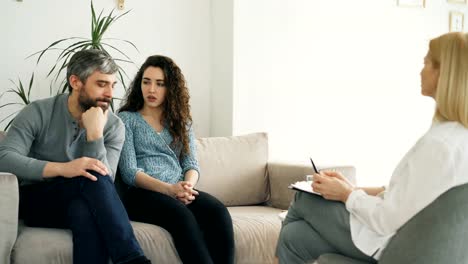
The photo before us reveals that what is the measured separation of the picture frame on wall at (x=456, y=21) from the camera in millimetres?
4258

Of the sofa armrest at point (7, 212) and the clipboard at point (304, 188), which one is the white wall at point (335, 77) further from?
the sofa armrest at point (7, 212)

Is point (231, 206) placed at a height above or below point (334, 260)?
below

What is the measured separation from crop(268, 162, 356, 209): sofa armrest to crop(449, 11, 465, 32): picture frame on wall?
199 centimetres

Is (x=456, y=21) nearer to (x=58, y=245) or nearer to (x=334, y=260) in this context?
(x=334, y=260)

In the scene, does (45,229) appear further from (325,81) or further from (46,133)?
(325,81)

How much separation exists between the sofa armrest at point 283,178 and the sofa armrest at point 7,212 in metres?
1.40

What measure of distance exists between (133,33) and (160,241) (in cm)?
158

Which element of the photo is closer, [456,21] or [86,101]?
[86,101]

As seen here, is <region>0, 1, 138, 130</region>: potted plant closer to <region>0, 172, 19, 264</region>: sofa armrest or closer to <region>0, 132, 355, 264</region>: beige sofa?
<region>0, 132, 355, 264</region>: beige sofa

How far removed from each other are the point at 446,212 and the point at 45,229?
4.94ft

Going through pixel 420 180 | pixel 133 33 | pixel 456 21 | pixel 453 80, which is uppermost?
pixel 456 21

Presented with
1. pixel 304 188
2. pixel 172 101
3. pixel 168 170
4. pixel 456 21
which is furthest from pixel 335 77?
pixel 304 188

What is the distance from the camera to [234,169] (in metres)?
3.05

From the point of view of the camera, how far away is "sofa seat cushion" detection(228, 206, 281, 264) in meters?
2.51
